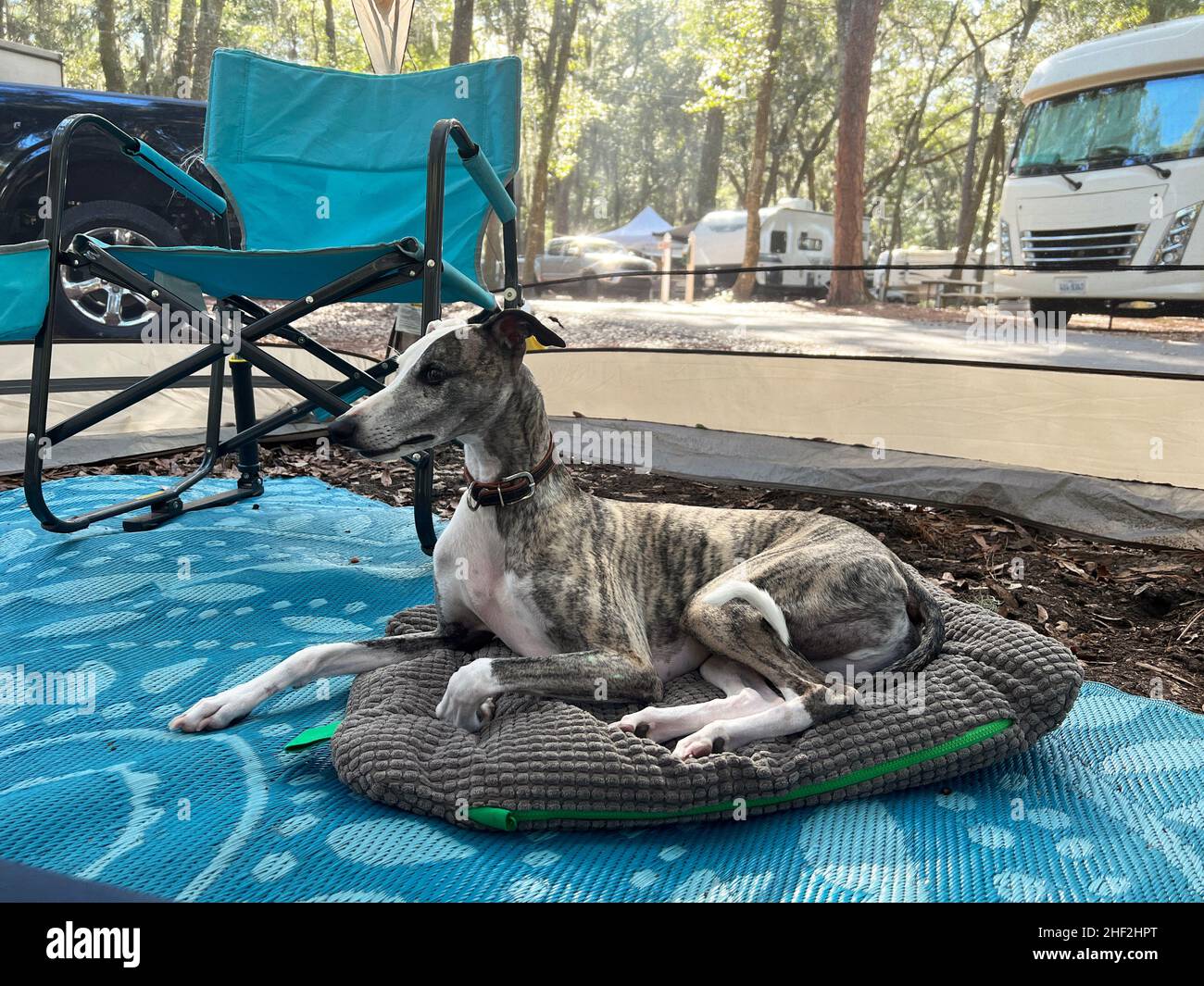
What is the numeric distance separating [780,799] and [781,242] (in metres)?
6.72

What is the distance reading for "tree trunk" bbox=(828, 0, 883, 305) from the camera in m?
5.57

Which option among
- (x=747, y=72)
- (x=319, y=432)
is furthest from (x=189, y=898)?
(x=747, y=72)

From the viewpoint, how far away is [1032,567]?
2781 mm

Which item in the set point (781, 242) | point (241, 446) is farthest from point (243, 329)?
point (781, 242)

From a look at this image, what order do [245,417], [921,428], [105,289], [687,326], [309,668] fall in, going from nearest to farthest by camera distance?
[309,668] < [245,417] < [921,428] < [105,289] < [687,326]

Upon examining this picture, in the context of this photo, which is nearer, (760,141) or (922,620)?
(922,620)

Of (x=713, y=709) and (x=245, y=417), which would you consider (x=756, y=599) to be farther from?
(x=245, y=417)

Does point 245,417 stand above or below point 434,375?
below

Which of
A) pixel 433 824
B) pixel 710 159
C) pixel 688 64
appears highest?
pixel 688 64

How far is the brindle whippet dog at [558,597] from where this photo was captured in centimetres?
161

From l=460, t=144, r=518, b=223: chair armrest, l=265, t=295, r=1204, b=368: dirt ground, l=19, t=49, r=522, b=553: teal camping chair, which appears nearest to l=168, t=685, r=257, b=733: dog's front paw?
l=19, t=49, r=522, b=553: teal camping chair

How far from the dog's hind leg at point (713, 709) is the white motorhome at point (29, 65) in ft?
17.2

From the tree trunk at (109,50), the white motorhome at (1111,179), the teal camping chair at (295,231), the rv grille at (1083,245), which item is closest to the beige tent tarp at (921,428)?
the white motorhome at (1111,179)

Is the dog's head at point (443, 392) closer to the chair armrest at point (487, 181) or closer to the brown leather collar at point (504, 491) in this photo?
the brown leather collar at point (504, 491)
